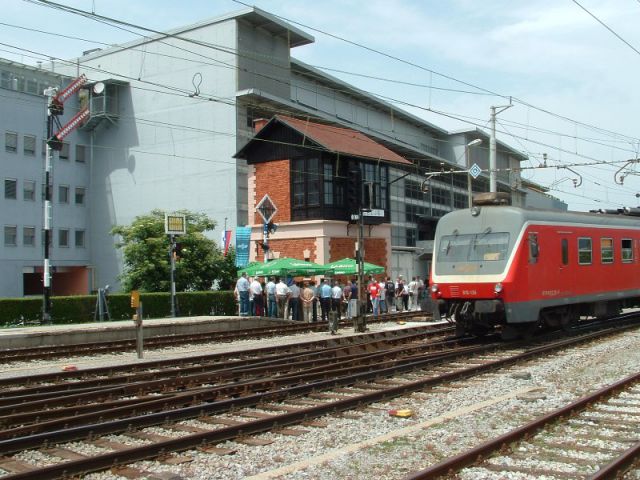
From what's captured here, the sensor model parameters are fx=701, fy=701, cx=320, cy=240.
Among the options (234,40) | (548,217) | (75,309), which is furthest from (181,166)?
(548,217)

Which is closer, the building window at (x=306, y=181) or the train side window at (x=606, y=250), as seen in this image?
the train side window at (x=606, y=250)

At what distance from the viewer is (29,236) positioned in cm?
4544

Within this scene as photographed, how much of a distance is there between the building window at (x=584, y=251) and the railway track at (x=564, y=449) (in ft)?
29.0

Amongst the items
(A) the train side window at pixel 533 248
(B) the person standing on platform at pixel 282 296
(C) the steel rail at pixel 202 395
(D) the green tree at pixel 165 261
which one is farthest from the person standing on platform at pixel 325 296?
(C) the steel rail at pixel 202 395

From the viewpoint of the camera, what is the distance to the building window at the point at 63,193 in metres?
47.6

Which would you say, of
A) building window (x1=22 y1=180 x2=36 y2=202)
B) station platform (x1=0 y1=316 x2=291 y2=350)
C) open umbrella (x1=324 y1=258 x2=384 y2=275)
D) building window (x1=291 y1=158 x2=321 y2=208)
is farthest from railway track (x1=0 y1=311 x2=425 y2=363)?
building window (x1=22 y1=180 x2=36 y2=202)

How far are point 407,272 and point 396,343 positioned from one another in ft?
90.9

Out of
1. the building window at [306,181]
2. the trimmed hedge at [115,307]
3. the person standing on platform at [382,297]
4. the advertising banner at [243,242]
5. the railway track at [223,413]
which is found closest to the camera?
the railway track at [223,413]

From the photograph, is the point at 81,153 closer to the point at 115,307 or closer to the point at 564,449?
the point at 115,307

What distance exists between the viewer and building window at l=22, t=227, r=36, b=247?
1775 inches

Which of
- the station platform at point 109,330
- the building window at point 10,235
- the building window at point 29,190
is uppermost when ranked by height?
the building window at point 29,190

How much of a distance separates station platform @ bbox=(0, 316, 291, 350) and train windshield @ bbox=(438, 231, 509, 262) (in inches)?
363

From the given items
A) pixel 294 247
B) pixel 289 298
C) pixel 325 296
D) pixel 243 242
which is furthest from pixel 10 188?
pixel 325 296

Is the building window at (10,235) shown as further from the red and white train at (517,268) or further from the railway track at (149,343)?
the red and white train at (517,268)
